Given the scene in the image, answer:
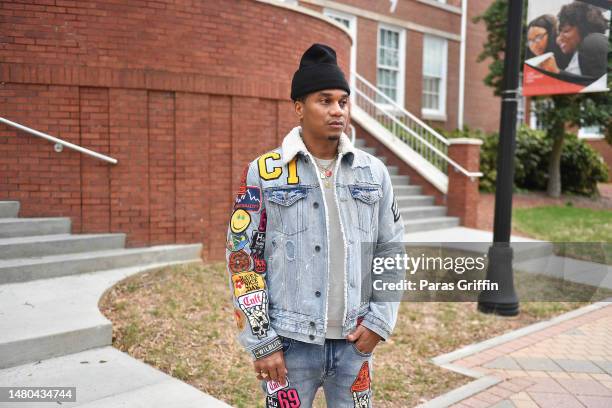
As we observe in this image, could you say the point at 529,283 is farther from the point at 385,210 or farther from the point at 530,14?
the point at 385,210

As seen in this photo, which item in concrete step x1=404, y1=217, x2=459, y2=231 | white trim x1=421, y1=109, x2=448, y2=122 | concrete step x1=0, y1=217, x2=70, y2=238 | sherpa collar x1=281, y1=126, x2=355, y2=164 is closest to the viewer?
sherpa collar x1=281, y1=126, x2=355, y2=164

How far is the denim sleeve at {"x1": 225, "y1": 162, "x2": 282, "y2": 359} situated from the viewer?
2.08 meters

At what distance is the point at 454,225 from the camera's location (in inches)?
413

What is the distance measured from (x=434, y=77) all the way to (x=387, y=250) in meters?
16.2

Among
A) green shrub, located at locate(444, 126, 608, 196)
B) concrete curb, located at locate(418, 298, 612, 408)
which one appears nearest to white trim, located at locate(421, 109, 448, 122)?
green shrub, located at locate(444, 126, 608, 196)

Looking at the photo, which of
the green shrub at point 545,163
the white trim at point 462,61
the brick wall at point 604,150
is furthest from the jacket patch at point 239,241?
the brick wall at point 604,150

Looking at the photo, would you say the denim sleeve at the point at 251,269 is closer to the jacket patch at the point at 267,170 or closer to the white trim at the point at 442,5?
the jacket patch at the point at 267,170

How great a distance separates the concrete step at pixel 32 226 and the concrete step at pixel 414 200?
593 centimetres

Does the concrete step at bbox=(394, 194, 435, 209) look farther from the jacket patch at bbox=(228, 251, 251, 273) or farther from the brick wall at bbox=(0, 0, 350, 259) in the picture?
the jacket patch at bbox=(228, 251, 251, 273)

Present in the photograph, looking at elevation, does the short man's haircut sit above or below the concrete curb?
above

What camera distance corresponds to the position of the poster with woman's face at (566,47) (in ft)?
20.0

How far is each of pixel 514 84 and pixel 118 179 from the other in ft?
15.3

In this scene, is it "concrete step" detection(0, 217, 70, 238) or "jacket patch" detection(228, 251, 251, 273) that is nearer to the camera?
"jacket patch" detection(228, 251, 251, 273)

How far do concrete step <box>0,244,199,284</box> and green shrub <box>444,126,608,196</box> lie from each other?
9967 mm
